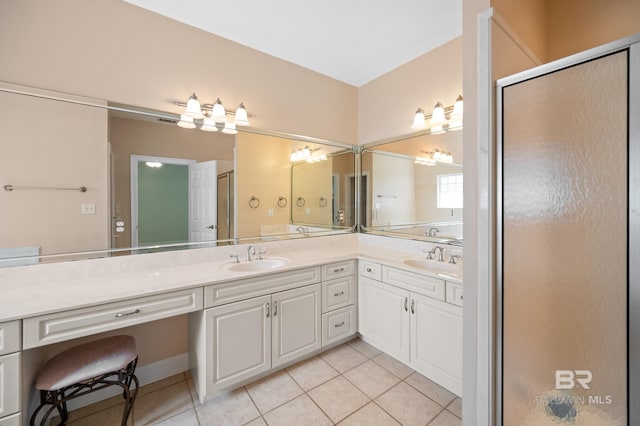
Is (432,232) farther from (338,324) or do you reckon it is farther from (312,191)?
(312,191)

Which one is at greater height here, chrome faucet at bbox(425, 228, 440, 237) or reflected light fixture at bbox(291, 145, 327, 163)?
reflected light fixture at bbox(291, 145, 327, 163)

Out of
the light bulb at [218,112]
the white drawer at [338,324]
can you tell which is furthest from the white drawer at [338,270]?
the light bulb at [218,112]

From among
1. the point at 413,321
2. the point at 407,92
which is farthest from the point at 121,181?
the point at 407,92

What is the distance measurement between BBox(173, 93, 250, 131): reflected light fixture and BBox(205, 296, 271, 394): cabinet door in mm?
1418

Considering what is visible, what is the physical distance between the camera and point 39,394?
4.87ft

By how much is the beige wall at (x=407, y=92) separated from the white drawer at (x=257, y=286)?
67.8 inches

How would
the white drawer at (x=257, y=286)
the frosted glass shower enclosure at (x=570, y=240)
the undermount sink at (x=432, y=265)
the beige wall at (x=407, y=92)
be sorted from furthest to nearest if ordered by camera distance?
1. the beige wall at (x=407, y=92)
2. the undermount sink at (x=432, y=265)
3. the white drawer at (x=257, y=286)
4. the frosted glass shower enclosure at (x=570, y=240)

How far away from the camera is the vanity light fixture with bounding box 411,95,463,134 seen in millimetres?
2070

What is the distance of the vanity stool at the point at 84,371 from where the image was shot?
4.14ft

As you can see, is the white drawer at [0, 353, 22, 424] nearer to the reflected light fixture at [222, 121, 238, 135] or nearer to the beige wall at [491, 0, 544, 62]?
the reflected light fixture at [222, 121, 238, 135]

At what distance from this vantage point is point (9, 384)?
43.7 inches

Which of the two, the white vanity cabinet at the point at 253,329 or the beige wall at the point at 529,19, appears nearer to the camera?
the beige wall at the point at 529,19

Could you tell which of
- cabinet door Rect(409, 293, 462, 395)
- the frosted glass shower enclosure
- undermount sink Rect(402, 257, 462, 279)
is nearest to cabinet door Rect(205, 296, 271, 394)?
cabinet door Rect(409, 293, 462, 395)

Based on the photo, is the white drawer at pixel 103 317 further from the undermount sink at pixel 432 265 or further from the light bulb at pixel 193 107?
the undermount sink at pixel 432 265
